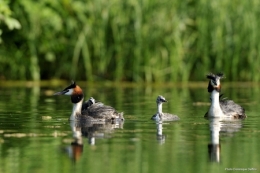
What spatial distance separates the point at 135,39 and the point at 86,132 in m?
12.3

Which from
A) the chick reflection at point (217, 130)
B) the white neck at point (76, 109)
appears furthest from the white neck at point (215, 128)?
the white neck at point (76, 109)

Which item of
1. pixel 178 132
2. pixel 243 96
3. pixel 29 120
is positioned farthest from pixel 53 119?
pixel 243 96

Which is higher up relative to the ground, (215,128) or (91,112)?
(91,112)

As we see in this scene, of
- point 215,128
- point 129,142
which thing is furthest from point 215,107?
point 129,142

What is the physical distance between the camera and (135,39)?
2431 centimetres

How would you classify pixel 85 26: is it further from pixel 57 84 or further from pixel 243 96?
pixel 243 96

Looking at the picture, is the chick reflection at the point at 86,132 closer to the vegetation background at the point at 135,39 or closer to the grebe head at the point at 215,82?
the grebe head at the point at 215,82

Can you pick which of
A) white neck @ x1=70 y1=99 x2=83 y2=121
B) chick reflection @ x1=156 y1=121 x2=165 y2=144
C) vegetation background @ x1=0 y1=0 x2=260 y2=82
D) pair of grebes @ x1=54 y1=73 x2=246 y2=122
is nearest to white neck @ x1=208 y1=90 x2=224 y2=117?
pair of grebes @ x1=54 y1=73 x2=246 y2=122

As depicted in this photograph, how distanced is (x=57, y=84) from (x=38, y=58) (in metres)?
1.28

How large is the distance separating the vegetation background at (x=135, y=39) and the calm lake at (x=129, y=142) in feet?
21.2

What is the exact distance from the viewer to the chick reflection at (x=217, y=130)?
9.93 metres

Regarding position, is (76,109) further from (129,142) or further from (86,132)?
(129,142)

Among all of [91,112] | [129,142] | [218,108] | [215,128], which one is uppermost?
[218,108]

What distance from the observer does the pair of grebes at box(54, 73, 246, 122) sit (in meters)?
13.8
